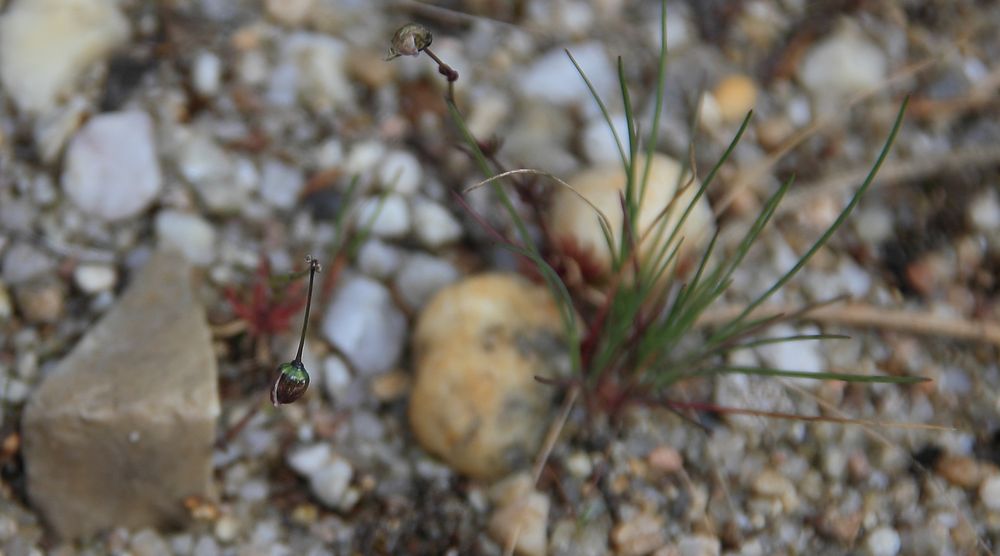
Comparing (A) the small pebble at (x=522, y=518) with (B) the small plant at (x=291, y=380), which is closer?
(B) the small plant at (x=291, y=380)

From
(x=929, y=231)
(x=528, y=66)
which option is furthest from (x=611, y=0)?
(x=929, y=231)

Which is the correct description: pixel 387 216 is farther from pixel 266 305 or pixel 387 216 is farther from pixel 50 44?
pixel 50 44

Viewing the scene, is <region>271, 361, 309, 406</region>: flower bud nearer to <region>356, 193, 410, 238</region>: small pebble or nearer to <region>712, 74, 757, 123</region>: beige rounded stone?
<region>356, 193, 410, 238</region>: small pebble

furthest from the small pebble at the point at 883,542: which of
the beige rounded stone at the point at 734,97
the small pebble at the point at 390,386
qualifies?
the beige rounded stone at the point at 734,97

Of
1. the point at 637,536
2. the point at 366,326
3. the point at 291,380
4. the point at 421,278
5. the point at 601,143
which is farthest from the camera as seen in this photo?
the point at 601,143

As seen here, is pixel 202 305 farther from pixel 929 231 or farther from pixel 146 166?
pixel 929 231

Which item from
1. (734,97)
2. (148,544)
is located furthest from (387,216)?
(734,97)

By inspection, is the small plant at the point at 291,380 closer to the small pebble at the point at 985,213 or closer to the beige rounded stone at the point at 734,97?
the beige rounded stone at the point at 734,97

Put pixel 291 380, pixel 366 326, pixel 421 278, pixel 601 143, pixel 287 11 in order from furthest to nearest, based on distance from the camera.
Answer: pixel 287 11, pixel 601 143, pixel 421 278, pixel 366 326, pixel 291 380
